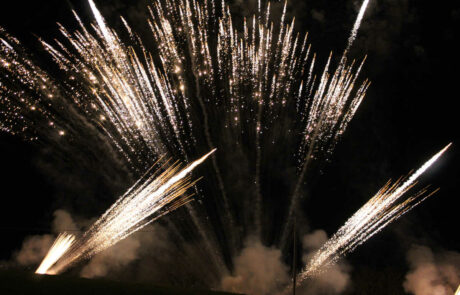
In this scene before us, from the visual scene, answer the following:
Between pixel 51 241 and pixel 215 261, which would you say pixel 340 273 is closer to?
pixel 215 261

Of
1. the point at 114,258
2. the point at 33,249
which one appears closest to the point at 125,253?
the point at 114,258

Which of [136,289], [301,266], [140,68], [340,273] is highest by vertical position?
[140,68]

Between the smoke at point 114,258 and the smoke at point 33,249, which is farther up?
the smoke at point 33,249

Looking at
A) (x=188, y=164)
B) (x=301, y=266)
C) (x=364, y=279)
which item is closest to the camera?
(x=188, y=164)

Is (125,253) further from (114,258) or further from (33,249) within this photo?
(33,249)

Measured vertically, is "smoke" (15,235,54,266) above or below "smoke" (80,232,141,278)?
above

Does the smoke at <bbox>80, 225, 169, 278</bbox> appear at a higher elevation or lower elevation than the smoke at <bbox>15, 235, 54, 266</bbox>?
lower

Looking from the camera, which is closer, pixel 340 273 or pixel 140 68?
pixel 140 68

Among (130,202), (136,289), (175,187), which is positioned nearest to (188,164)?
(175,187)

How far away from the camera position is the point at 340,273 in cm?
1783

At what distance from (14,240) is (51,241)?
162 cm

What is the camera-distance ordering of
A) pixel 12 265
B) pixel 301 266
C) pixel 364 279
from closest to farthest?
pixel 12 265, pixel 364 279, pixel 301 266

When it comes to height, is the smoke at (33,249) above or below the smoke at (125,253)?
above

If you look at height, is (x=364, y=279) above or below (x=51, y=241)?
below
